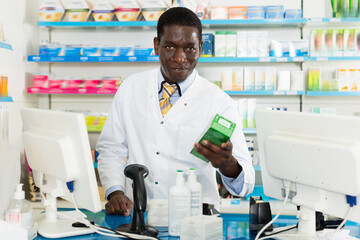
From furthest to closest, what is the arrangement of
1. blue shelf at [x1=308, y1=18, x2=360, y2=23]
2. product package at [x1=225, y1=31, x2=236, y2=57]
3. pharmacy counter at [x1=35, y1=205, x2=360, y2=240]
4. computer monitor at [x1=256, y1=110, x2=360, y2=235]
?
1. product package at [x1=225, y1=31, x2=236, y2=57]
2. blue shelf at [x1=308, y1=18, x2=360, y2=23]
3. pharmacy counter at [x1=35, y1=205, x2=360, y2=240]
4. computer monitor at [x1=256, y1=110, x2=360, y2=235]

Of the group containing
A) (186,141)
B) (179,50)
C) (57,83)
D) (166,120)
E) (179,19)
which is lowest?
(186,141)

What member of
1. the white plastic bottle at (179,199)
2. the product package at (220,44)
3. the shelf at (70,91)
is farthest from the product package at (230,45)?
the white plastic bottle at (179,199)

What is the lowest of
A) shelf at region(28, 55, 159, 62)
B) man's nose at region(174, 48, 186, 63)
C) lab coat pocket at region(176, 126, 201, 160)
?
lab coat pocket at region(176, 126, 201, 160)

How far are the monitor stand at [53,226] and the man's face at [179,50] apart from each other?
0.80 metres

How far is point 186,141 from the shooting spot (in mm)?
2119

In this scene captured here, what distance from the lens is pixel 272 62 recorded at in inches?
165

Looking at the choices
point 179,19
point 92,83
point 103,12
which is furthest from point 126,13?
point 179,19

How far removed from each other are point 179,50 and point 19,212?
0.98 metres

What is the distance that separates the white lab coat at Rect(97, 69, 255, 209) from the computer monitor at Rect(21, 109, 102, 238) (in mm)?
391

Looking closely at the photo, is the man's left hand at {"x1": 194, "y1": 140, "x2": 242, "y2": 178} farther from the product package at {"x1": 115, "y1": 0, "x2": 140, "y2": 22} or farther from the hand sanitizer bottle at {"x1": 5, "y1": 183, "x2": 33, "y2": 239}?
the product package at {"x1": 115, "y1": 0, "x2": 140, "y2": 22}

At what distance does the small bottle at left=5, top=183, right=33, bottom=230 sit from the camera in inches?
A: 57.7

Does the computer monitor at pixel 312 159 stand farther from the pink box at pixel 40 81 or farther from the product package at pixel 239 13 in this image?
the pink box at pixel 40 81

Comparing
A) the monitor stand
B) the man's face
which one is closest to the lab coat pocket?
the man's face

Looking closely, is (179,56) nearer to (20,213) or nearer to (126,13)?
(20,213)
